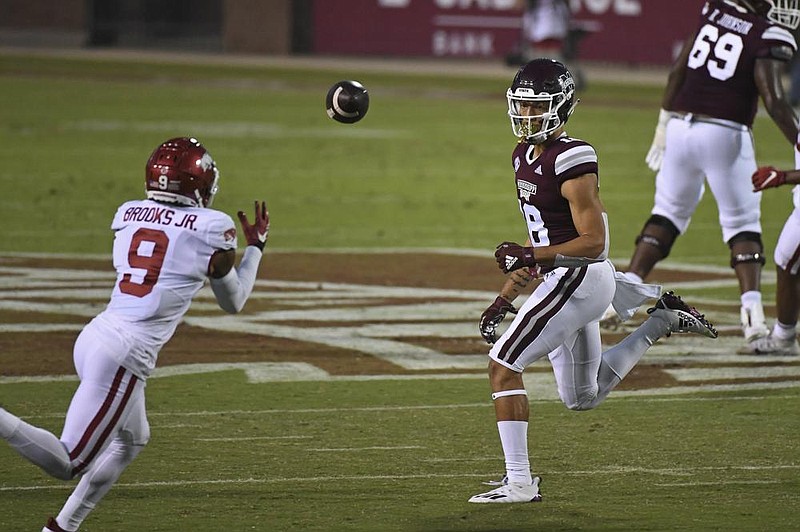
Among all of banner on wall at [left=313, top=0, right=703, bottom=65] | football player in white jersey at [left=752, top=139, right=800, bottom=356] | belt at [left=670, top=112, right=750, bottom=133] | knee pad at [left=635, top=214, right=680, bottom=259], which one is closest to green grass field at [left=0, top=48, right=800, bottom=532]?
football player in white jersey at [left=752, top=139, right=800, bottom=356]

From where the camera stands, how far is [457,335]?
912 centimetres

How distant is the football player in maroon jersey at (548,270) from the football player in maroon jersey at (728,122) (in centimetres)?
276

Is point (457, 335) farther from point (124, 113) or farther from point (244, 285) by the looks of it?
point (124, 113)

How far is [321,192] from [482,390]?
7.57 meters

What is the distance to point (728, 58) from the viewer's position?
8.88 metres

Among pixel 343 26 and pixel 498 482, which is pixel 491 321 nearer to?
pixel 498 482

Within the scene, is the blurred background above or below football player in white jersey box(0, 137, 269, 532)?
below

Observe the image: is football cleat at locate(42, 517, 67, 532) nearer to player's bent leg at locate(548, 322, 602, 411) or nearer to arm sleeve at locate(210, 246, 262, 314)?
arm sleeve at locate(210, 246, 262, 314)

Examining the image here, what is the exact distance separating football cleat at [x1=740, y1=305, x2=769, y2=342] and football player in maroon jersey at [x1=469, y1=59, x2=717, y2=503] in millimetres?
2602

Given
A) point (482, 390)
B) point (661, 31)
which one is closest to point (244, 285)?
point (482, 390)

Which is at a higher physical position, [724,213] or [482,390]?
[724,213]

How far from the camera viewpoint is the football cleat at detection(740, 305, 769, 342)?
8.64 metres

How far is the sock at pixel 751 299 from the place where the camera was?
28.7 ft

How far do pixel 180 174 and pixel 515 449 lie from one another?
1583mm
